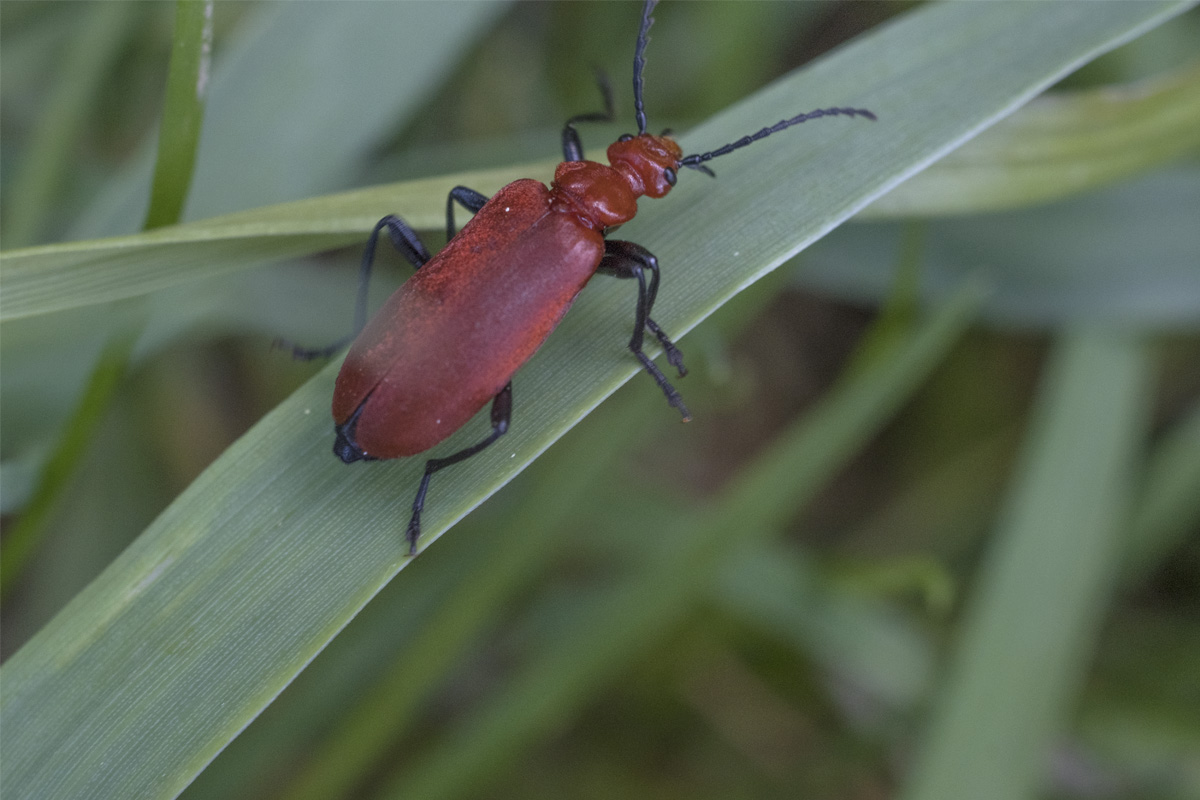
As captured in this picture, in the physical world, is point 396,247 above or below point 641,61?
below

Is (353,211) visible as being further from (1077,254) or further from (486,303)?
(1077,254)

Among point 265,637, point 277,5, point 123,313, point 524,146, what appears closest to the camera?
point 265,637

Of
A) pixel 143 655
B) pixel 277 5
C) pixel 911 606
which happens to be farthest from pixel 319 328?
pixel 911 606

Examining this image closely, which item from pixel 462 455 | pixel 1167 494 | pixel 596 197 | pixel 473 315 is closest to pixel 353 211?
pixel 473 315

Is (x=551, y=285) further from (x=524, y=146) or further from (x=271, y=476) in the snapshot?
(x=524, y=146)

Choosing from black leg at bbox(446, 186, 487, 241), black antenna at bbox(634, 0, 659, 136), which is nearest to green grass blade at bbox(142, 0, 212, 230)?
black leg at bbox(446, 186, 487, 241)

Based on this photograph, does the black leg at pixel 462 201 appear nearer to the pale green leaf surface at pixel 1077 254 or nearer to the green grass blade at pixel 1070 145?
the green grass blade at pixel 1070 145

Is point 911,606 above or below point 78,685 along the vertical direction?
below
